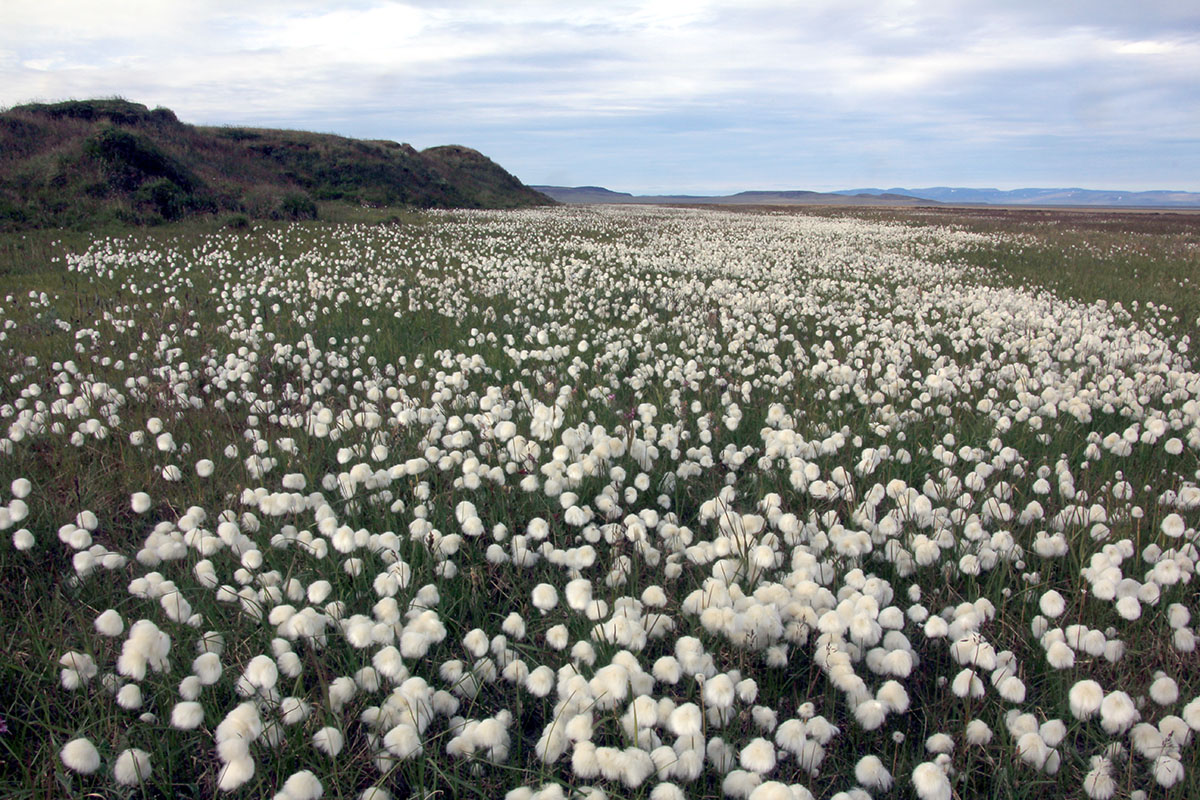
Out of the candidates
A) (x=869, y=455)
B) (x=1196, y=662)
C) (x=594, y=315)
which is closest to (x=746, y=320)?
(x=594, y=315)

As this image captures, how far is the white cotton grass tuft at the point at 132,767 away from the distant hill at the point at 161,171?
17.5 meters

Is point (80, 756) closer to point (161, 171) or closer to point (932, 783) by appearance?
point (932, 783)

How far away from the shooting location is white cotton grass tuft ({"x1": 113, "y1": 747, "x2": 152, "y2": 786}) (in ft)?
6.64

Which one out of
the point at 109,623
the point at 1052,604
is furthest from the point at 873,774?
the point at 109,623

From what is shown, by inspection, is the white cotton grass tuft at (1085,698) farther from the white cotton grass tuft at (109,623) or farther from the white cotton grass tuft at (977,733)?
the white cotton grass tuft at (109,623)

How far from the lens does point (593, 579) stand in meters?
3.24

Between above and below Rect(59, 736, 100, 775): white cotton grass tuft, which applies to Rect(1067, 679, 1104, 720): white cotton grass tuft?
above

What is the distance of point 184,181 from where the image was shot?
67.3ft

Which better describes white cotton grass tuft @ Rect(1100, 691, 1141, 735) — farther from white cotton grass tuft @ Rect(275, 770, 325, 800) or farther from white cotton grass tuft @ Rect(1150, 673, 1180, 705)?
white cotton grass tuft @ Rect(275, 770, 325, 800)

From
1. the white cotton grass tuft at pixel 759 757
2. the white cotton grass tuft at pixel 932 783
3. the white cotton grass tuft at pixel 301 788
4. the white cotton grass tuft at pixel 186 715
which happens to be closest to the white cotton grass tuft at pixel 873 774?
the white cotton grass tuft at pixel 932 783

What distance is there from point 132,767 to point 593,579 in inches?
71.6

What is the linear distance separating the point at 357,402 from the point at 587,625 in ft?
11.6

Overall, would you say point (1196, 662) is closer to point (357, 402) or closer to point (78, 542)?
point (78, 542)

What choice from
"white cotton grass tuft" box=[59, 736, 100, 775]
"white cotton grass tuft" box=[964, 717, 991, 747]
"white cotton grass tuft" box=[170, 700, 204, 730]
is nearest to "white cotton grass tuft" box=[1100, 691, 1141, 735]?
"white cotton grass tuft" box=[964, 717, 991, 747]
